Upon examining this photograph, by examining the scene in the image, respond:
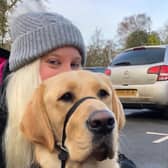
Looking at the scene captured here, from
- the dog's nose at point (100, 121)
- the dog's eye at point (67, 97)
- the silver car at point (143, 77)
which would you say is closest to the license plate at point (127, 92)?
the silver car at point (143, 77)

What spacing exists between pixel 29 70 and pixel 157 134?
6.22 metres

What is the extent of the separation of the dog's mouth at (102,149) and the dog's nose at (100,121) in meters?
0.06

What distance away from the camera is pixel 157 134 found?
28.5 ft

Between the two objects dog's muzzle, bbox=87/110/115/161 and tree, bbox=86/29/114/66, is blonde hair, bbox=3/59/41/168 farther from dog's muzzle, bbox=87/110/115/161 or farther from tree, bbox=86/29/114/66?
tree, bbox=86/29/114/66

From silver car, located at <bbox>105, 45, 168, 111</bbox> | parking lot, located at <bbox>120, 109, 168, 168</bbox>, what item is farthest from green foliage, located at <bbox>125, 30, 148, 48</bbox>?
silver car, located at <bbox>105, 45, 168, 111</bbox>

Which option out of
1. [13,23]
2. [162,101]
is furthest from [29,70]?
[162,101]

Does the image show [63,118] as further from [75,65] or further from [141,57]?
[141,57]

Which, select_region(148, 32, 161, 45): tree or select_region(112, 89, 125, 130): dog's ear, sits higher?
select_region(148, 32, 161, 45): tree

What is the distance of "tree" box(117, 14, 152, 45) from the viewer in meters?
50.6

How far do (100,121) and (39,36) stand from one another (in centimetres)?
95

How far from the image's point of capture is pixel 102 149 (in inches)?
87.6

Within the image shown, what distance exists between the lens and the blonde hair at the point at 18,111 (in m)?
2.60

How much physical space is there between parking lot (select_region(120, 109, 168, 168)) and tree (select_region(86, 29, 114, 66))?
890 inches

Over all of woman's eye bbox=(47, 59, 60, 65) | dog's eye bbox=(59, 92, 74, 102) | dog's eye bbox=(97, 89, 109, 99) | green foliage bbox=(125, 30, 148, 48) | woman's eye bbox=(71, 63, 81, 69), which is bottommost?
dog's eye bbox=(59, 92, 74, 102)
